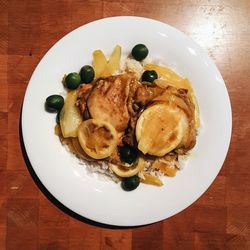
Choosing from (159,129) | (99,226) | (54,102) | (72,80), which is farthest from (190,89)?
(99,226)

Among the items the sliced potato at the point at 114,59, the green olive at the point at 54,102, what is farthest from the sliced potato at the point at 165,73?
the green olive at the point at 54,102

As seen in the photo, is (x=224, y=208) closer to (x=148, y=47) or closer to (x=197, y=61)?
(x=197, y=61)

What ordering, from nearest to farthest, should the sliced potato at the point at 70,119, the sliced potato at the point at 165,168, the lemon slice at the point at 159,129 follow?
the lemon slice at the point at 159,129, the sliced potato at the point at 70,119, the sliced potato at the point at 165,168

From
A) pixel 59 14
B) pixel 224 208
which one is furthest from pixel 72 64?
pixel 224 208

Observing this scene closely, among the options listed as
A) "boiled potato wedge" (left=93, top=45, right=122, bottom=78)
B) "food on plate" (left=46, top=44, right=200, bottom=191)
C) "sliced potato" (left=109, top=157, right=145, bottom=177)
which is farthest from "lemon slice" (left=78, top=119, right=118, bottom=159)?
"boiled potato wedge" (left=93, top=45, right=122, bottom=78)

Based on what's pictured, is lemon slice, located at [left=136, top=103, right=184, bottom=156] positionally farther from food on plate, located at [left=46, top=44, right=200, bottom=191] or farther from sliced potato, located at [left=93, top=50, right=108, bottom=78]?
sliced potato, located at [left=93, top=50, right=108, bottom=78]

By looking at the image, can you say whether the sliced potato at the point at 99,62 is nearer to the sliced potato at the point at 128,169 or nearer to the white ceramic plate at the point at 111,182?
the white ceramic plate at the point at 111,182

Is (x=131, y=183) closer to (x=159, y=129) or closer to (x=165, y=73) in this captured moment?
(x=159, y=129)

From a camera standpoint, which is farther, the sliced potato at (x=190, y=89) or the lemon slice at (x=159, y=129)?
the sliced potato at (x=190, y=89)
